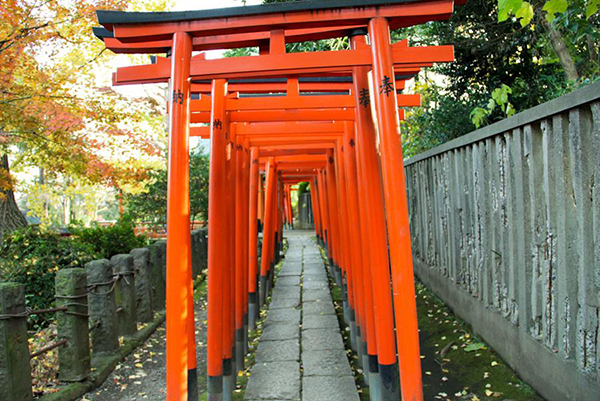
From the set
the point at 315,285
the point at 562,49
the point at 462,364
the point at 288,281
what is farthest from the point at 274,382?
the point at 562,49

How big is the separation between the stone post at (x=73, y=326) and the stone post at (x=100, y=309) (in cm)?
44

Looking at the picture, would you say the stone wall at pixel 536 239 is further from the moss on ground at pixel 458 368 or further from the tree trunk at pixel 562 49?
the tree trunk at pixel 562 49

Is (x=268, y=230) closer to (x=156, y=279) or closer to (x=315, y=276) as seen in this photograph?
(x=315, y=276)

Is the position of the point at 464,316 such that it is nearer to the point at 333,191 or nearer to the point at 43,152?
the point at 333,191

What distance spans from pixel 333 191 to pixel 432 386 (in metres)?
4.14

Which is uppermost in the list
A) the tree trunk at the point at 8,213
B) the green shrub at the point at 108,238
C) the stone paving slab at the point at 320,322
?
the tree trunk at the point at 8,213

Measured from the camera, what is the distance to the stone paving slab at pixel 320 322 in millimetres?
6302

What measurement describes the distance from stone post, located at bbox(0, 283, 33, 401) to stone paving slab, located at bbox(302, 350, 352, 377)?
239 centimetres

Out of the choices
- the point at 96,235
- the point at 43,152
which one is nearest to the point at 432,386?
the point at 96,235

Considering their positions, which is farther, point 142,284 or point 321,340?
point 142,284

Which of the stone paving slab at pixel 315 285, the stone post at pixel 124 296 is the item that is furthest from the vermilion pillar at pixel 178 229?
the stone paving slab at pixel 315 285

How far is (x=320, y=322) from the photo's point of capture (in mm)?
6543

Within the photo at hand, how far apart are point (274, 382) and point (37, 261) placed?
3.78 m

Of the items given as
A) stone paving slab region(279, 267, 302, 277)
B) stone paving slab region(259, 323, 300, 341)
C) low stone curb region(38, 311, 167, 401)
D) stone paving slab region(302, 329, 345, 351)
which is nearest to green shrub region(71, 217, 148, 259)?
low stone curb region(38, 311, 167, 401)
